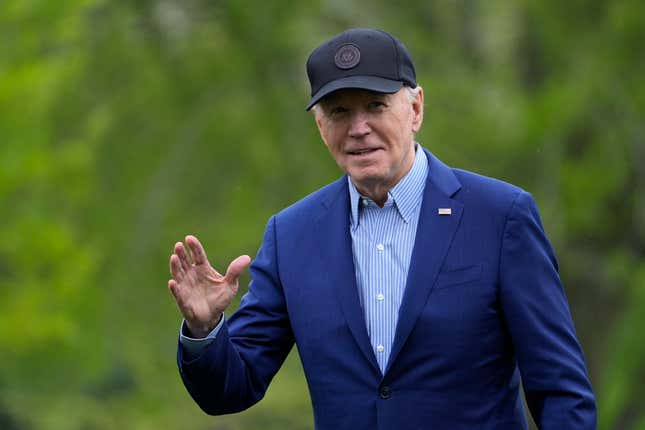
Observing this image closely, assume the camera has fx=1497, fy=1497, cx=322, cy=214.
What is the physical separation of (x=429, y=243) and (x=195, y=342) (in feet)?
2.06

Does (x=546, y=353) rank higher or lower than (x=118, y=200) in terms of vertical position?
lower

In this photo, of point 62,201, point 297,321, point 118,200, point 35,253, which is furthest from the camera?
point 118,200

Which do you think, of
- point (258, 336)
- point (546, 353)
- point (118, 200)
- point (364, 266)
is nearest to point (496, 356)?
point (546, 353)

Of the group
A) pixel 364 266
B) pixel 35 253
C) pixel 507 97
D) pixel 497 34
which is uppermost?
pixel 497 34

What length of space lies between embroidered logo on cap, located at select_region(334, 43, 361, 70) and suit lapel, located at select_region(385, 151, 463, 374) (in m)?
0.36

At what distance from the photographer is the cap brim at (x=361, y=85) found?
369cm

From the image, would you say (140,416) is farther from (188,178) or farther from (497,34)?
(497,34)

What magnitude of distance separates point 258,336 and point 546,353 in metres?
0.79

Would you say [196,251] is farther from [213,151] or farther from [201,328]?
[213,151]

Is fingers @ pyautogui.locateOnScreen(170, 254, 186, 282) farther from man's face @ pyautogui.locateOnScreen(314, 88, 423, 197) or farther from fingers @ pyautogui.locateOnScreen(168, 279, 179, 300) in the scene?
man's face @ pyautogui.locateOnScreen(314, 88, 423, 197)

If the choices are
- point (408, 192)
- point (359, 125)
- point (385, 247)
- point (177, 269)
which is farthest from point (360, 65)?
point (177, 269)

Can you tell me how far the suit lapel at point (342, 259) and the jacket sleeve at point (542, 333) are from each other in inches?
14.1

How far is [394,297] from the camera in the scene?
3695 millimetres

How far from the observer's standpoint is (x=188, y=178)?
15.8 m
